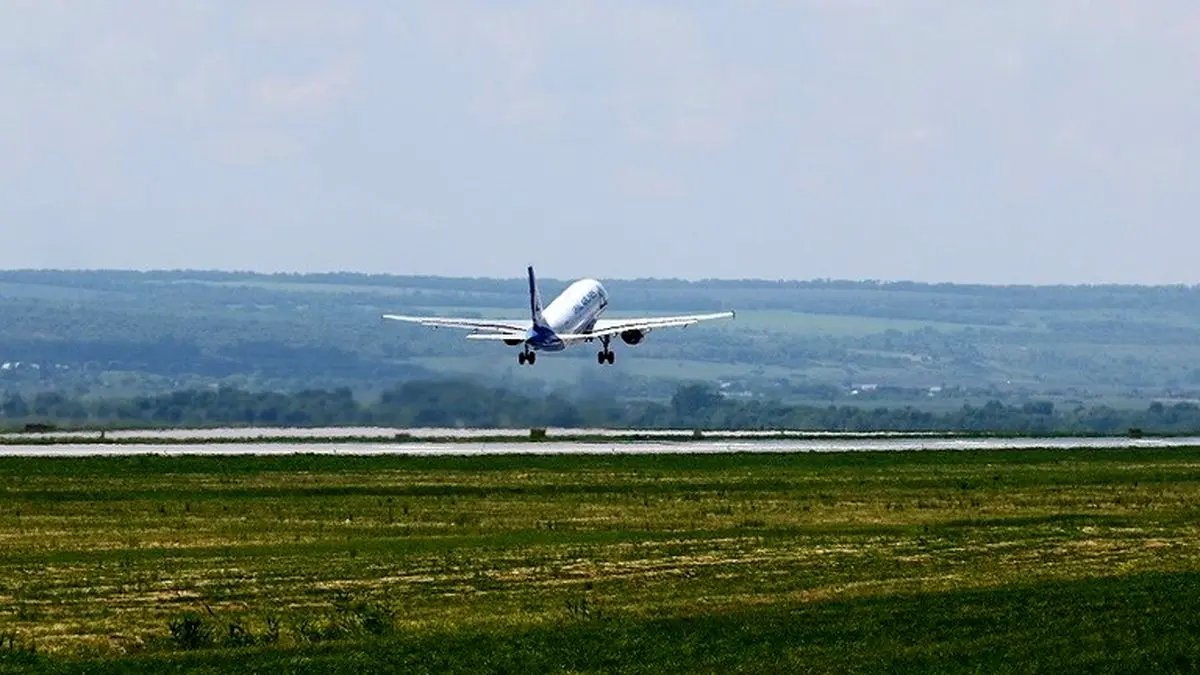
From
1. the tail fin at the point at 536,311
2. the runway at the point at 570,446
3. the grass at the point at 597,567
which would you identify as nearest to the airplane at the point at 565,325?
the tail fin at the point at 536,311

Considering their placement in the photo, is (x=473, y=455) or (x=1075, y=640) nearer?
(x=1075, y=640)

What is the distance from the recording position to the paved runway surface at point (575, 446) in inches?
4011

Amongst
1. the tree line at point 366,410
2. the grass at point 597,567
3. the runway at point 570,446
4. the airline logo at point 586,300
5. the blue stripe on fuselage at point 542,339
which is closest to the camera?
the grass at point 597,567

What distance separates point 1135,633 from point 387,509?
34297 mm

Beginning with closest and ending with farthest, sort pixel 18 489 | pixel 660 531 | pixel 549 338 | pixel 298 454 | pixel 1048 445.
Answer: pixel 660 531 → pixel 18 489 → pixel 298 454 → pixel 1048 445 → pixel 549 338

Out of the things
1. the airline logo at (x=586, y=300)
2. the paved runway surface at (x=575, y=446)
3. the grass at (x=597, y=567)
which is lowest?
the paved runway surface at (x=575, y=446)

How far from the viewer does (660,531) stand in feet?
213

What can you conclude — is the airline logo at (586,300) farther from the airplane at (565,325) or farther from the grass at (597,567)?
the grass at (597,567)

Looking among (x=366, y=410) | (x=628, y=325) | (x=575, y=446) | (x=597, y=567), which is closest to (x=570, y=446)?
(x=575, y=446)

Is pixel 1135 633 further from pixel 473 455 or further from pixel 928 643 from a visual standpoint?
pixel 473 455

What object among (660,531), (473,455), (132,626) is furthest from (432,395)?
(132,626)

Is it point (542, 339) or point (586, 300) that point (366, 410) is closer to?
point (542, 339)

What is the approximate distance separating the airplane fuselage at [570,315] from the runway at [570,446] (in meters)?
11.2

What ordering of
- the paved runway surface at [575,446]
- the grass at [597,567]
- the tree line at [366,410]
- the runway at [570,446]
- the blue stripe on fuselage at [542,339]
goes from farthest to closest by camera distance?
the tree line at [366,410] < the blue stripe on fuselage at [542,339] < the paved runway surface at [575,446] < the runway at [570,446] < the grass at [597,567]
